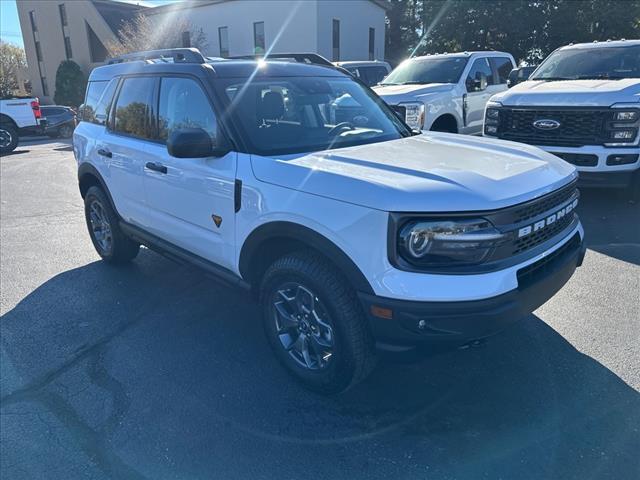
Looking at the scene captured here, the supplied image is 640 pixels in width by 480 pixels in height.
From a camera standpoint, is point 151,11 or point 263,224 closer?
point 263,224

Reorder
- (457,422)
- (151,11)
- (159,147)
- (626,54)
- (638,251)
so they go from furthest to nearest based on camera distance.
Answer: (151,11) < (626,54) < (638,251) < (159,147) < (457,422)

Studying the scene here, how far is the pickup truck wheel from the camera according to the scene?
15367mm

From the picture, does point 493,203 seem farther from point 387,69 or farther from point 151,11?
point 151,11

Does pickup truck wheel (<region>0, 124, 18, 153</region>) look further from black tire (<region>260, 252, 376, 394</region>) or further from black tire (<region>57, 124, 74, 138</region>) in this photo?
black tire (<region>260, 252, 376, 394</region>)

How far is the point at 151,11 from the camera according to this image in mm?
34469

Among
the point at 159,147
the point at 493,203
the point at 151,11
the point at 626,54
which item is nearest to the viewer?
the point at 493,203

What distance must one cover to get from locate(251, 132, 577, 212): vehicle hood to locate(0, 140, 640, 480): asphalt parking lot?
859 mm

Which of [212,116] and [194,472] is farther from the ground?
[212,116]

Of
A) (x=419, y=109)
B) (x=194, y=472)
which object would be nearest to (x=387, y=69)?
(x=419, y=109)

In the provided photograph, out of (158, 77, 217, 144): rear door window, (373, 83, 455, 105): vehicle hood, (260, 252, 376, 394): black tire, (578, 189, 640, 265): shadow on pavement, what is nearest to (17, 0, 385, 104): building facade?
(373, 83, 455, 105): vehicle hood

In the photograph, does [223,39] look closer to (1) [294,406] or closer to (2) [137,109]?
(2) [137,109]

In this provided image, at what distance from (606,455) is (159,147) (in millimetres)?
3469

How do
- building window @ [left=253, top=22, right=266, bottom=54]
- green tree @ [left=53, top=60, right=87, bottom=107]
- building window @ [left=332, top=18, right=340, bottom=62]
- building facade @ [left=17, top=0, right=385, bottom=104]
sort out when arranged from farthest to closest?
green tree @ [left=53, top=60, right=87, bottom=107] → building window @ [left=253, top=22, right=266, bottom=54] → building window @ [left=332, top=18, right=340, bottom=62] → building facade @ [left=17, top=0, right=385, bottom=104]

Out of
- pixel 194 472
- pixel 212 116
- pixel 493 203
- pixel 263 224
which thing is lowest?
pixel 194 472
